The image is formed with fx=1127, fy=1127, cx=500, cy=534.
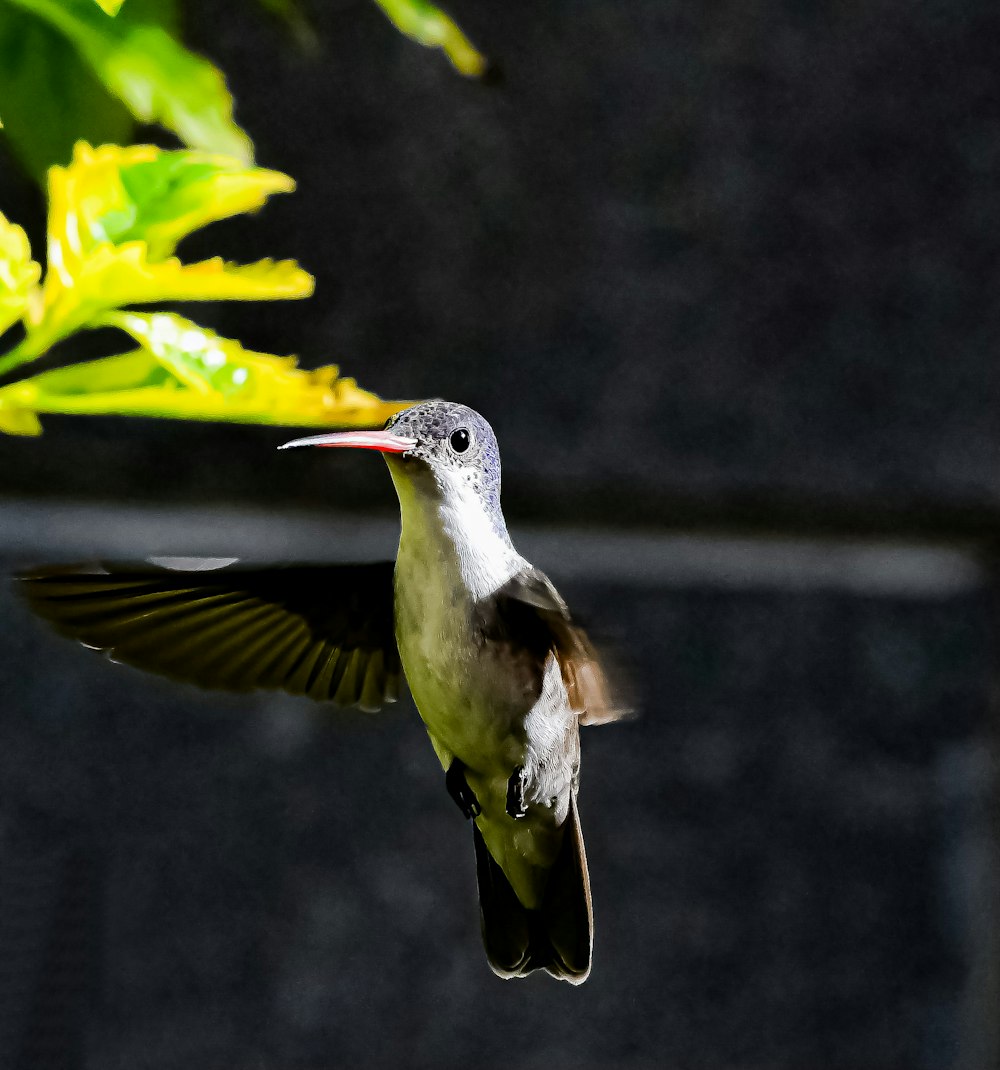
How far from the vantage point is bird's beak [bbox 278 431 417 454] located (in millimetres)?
204

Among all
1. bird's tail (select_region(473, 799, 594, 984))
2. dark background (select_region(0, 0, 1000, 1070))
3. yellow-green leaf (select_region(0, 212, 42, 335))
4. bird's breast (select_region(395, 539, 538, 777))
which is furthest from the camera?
dark background (select_region(0, 0, 1000, 1070))

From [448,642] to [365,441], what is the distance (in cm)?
9

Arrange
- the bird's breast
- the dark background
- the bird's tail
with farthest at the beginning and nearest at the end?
1. the dark background
2. the bird's tail
3. the bird's breast

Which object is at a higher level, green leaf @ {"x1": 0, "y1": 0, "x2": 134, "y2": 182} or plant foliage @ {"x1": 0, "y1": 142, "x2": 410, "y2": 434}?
green leaf @ {"x1": 0, "y1": 0, "x2": 134, "y2": 182}

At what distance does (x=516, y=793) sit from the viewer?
1.12ft

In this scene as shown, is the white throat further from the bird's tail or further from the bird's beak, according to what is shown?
the bird's tail

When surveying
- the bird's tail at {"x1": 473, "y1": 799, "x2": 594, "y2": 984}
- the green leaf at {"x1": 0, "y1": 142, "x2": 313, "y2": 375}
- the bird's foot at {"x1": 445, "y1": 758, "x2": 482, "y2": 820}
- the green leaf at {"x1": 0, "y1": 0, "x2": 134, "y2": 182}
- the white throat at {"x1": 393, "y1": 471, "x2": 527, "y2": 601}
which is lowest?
the bird's tail at {"x1": 473, "y1": 799, "x2": 594, "y2": 984}

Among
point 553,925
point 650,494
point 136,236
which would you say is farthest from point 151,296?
point 650,494

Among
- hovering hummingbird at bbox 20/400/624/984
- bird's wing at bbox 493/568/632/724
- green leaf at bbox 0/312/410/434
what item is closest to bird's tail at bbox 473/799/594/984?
hovering hummingbird at bbox 20/400/624/984

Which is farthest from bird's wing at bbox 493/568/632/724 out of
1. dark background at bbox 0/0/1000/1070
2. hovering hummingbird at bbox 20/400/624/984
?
dark background at bbox 0/0/1000/1070

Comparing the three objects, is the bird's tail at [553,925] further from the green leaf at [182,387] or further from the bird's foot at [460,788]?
the green leaf at [182,387]

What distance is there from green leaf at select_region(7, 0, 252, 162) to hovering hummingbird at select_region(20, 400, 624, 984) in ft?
0.26

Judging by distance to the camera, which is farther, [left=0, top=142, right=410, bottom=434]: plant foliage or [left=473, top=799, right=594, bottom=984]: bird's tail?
[left=473, top=799, right=594, bottom=984]: bird's tail

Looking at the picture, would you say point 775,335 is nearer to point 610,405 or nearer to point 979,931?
point 610,405
